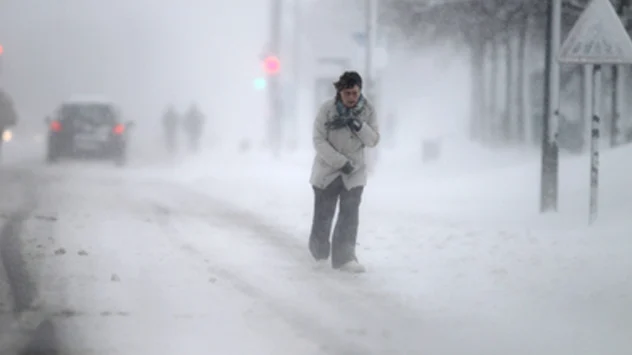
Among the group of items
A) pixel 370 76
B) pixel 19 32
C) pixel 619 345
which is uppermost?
pixel 19 32

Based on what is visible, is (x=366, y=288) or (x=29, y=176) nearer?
(x=366, y=288)

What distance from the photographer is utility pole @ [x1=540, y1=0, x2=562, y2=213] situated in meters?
12.8

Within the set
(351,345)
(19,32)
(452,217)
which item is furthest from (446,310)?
(19,32)

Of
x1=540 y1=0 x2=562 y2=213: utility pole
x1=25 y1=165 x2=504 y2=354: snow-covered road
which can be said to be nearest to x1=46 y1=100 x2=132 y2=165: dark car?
x1=25 y1=165 x2=504 y2=354: snow-covered road

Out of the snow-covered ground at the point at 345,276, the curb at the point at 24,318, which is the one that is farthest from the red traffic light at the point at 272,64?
the curb at the point at 24,318

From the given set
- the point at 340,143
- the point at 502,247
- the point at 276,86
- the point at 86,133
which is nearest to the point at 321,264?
the point at 340,143

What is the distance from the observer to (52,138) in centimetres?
2717

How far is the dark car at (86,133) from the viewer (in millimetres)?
26828

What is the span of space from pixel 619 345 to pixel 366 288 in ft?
8.06

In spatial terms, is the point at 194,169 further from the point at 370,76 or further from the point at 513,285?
the point at 513,285

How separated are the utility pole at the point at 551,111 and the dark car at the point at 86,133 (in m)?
15.9

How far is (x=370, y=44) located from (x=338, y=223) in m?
12.2

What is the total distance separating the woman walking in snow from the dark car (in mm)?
18195

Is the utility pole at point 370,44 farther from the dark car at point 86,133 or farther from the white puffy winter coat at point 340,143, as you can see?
the white puffy winter coat at point 340,143
